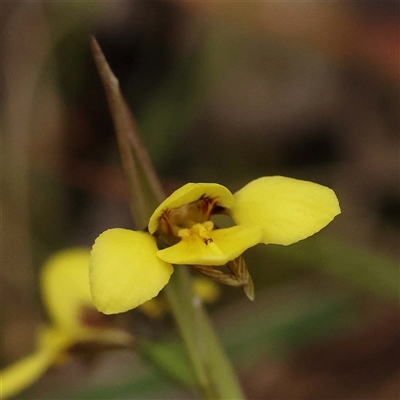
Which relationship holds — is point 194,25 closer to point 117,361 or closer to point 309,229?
point 117,361

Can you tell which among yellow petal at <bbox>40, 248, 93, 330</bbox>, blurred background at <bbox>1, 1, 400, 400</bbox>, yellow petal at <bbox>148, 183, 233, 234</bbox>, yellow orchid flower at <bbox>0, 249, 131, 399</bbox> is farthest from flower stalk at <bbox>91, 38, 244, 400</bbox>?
blurred background at <bbox>1, 1, 400, 400</bbox>

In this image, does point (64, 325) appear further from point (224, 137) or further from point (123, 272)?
point (224, 137)

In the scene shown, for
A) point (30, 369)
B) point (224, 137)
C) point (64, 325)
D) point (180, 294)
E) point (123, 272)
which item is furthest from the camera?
point (224, 137)

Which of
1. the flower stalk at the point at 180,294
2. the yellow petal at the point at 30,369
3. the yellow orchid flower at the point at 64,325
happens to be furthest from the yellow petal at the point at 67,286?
the flower stalk at the point at 180,294

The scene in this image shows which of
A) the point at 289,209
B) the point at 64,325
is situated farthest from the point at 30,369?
the point at 289,209

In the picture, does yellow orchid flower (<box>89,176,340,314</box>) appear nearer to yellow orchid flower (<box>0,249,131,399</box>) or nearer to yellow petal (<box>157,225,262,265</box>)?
yellow petal (<box>157,225,262,265</box>)

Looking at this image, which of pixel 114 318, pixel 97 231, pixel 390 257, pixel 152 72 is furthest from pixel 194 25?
pixel 114 318
